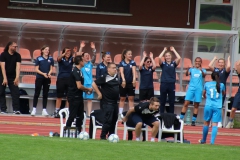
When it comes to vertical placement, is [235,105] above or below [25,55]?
below

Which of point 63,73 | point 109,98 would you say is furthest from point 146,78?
point 109,98

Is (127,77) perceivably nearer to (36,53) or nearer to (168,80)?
(168,80)

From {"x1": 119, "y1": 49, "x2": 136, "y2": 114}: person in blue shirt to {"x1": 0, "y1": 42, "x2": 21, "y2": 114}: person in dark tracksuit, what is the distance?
2807mm

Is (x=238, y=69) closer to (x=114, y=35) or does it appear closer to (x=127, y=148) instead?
(x=114, y=35)

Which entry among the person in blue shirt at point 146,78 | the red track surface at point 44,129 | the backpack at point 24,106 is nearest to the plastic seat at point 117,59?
the person in blue shirt at point 146,78

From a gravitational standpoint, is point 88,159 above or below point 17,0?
below

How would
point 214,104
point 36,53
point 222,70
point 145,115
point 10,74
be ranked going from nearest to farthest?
point 145,115
point 214,104
point 10,74
point 222,70
point 36,53

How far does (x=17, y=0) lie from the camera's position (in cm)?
2522

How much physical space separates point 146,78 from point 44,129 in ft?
12.2

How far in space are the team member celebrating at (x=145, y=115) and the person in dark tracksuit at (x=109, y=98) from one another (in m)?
0.41

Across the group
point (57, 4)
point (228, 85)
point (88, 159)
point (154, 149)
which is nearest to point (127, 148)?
point (154, 149)

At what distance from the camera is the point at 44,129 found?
60.2 ft

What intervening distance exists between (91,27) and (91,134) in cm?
645

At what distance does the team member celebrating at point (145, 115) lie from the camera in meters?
15.6
